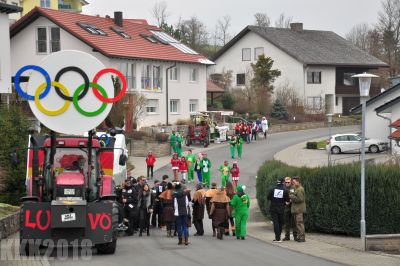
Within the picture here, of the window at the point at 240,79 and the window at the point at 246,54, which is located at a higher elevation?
the window at the point at 246,54

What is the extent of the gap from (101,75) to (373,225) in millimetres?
10062

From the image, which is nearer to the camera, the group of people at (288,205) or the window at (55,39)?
the group of people at (288,205)

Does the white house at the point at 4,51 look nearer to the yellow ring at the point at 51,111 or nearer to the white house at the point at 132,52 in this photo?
the white house at the point at 132,52

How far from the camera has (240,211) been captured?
20969 mm

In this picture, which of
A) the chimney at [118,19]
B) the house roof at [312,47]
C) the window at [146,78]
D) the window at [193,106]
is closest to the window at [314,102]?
the house roof at [312,47]

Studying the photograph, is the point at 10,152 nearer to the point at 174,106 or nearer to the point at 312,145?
the point at 312,145

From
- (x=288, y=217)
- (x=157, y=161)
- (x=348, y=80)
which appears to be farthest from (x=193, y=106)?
(x=288, y=217)

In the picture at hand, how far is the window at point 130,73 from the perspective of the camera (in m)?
53.6

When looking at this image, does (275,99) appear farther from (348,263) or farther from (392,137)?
(348,263)

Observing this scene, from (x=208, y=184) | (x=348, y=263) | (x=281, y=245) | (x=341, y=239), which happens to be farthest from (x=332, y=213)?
(x=208, y=184)

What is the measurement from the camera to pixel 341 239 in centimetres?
2192

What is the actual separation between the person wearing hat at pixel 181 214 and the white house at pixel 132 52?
3145cm

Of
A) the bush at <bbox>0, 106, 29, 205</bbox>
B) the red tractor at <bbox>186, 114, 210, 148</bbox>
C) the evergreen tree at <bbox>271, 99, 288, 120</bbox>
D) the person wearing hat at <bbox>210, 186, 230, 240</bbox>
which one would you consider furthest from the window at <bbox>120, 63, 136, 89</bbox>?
the person wearing hat at <bbox>210, 186, 230, 240</bbox>

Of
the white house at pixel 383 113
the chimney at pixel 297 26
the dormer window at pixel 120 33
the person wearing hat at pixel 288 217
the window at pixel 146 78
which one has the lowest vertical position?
the person wearing hat at pixel 288 217
